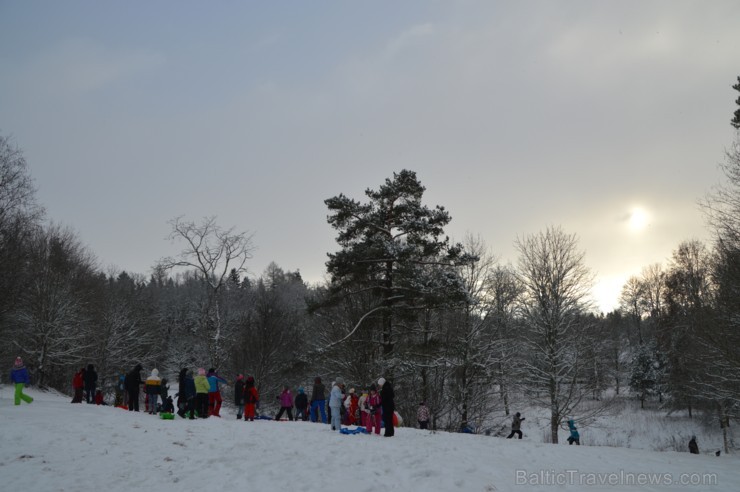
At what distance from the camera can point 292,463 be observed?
948 centimetres

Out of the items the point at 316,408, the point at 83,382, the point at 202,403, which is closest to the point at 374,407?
the point at 202,403

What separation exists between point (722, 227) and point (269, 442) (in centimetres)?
1723

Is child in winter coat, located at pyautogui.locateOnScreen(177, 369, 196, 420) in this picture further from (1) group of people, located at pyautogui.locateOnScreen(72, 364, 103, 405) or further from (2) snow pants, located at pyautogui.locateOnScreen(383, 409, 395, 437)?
(2) snow pants, located at pyautogui.locateOnScreen(383, 409, 395, 437)

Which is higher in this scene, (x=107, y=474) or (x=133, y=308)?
(x=133, y=308)

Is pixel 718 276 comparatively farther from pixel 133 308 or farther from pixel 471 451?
pixel 133 308

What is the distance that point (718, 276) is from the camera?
18969 millimetres

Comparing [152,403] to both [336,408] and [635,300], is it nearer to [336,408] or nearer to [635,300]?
[336,408]

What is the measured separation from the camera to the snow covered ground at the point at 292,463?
8078 mm

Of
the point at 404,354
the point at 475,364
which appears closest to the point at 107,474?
the point at 404,354

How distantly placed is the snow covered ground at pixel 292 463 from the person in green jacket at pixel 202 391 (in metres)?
2.77

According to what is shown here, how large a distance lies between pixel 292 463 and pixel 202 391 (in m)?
8.55

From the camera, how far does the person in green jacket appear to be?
16500 millimetres

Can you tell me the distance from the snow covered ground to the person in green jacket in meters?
2.77

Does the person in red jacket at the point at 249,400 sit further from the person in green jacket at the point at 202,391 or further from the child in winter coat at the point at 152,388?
the child in winter coat at the point at 152,388
